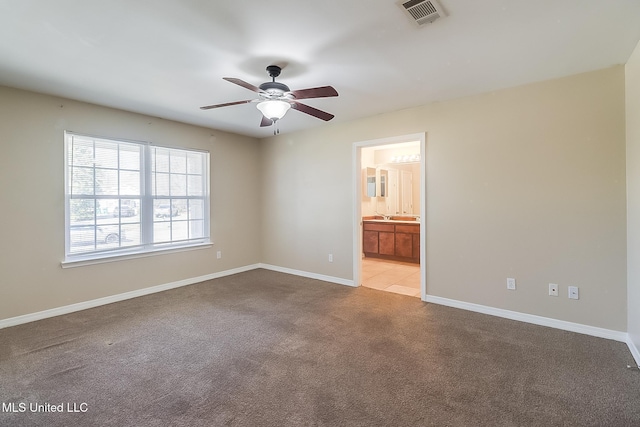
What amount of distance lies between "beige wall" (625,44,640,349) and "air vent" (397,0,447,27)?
1746mm

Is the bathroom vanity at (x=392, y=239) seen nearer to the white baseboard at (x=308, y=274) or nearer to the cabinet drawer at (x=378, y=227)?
the cabinet drawer at (x=378, y=227)

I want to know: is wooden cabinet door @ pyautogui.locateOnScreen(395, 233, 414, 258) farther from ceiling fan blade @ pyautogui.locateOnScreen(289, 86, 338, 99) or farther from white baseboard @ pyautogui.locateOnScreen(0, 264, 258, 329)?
ceiling fan blade @ pyautogui.locateOnScreen(289, 86, 338, 99)

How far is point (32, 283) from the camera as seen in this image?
10.9ft

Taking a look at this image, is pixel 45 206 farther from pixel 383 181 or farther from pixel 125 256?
pixel 383 181

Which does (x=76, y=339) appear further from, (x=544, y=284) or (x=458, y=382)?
(x=544, y=284)

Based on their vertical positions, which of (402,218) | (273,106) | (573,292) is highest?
(273,106)

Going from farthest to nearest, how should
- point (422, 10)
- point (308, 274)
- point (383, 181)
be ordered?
1. point (383, 181)
2. point (308, 274)
3. point (422, 10)

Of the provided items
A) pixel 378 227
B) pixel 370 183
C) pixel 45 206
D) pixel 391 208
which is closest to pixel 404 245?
pixel 378 227

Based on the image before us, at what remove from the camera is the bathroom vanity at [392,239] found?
6.12 metres

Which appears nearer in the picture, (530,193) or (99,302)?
(530,193)

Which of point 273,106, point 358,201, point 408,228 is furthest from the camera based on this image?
point 408,228

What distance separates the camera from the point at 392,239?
6.38m

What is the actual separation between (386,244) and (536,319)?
11.3 feet

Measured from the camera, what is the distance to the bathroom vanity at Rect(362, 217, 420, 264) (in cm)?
612
